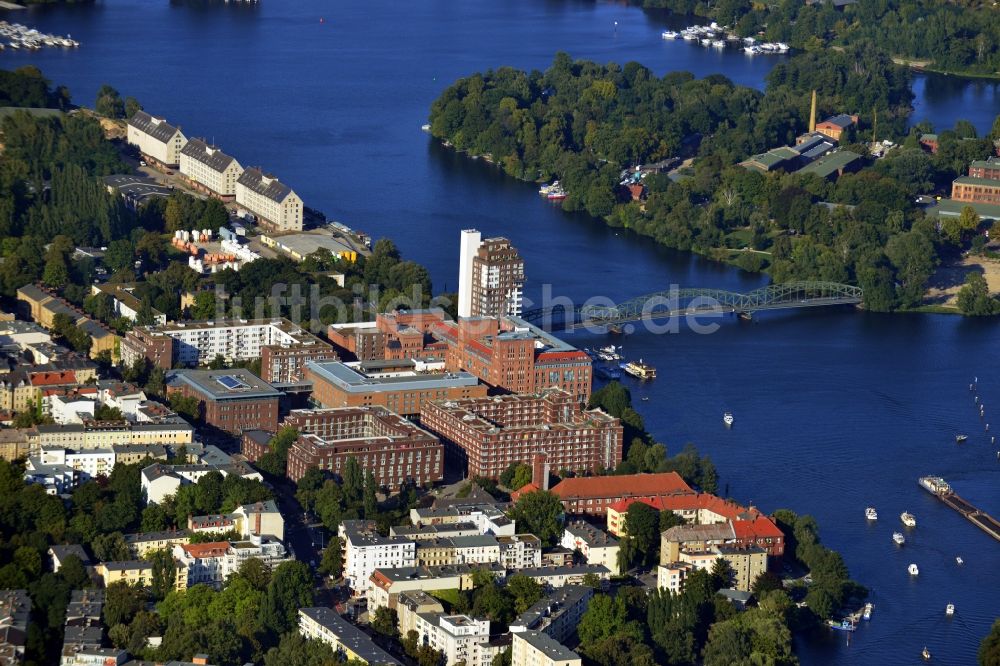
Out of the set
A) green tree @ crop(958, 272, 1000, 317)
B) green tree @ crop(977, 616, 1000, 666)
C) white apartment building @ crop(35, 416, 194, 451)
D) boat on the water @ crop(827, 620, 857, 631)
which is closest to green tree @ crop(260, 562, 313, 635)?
white apartment building @ crop(35, 416, 194, 451)

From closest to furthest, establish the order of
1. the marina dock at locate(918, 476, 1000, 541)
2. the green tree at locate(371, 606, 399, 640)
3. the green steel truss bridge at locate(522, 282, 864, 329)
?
the green tree at locate(371, 606, 399, 640) < the marina dock at locate(918, 476, 1000, 541) < the green steel truss bridge at locate(522, 282, 864, 329)

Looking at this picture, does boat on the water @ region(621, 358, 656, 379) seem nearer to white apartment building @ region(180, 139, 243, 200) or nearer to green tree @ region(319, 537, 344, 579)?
green tree @ region(319, 537, 344, 579)

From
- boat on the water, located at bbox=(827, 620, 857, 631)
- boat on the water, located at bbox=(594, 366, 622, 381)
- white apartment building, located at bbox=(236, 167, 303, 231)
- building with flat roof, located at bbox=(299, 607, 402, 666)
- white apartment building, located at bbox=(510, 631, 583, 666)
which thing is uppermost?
white apartment building, located at bbox=(236, 167, 303, 231)

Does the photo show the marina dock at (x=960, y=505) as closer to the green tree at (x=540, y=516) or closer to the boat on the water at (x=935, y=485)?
the boat on the water at (x=935, y=485)

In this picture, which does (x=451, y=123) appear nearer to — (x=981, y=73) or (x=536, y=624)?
(x=981, y=73)

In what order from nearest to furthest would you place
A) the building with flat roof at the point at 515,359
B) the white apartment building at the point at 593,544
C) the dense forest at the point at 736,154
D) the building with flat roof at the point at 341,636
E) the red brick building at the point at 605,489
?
the building with flat roof at the point at 341,636 → the white apartment building at the point at 593,544 → the red brick building at the point at 605,489 → the building with flat roof at the point at 515,359 → the dense forest at the point at 736,154

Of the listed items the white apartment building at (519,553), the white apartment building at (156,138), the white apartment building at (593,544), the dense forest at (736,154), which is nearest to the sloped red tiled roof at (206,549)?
the white apartment building at (519,553)

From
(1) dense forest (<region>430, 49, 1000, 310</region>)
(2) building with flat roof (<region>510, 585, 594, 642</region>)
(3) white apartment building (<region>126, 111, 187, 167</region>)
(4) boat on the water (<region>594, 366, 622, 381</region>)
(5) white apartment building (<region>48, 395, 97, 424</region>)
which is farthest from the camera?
(3) white apartment building (<region>126, 111, 187, 167</region>)
